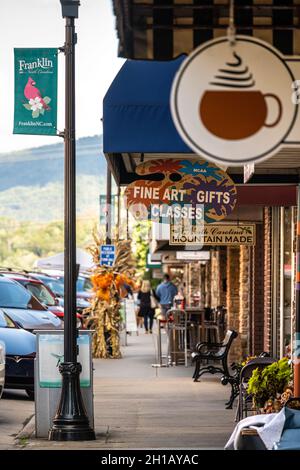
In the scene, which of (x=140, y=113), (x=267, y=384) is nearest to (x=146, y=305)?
(x=267, y=384)

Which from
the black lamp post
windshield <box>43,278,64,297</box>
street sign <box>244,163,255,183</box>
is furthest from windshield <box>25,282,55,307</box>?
street sign <box>244,163,255,183</box>

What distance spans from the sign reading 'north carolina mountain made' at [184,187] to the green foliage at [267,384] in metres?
2.29

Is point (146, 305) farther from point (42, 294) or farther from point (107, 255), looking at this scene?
point (42, 294)

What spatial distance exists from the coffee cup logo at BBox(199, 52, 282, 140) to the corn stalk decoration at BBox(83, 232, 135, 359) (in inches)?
728

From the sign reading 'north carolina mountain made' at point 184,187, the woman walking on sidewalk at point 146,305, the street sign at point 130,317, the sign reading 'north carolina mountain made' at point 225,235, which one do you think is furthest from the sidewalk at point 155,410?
the woman walking on sidewalk at point 146,305

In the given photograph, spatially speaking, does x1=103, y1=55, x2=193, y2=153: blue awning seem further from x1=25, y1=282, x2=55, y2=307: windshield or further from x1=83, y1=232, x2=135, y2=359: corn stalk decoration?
x1=83, y1=232, x2=135, y2=359: corn stalk decoration

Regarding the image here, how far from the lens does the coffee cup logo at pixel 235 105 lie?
20.2 ft

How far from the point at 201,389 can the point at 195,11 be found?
1193 centimetres

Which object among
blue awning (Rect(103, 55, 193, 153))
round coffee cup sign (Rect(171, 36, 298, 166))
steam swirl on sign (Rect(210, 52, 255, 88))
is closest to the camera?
round coffee cup sign (Rect(171, 36, 298, 166))

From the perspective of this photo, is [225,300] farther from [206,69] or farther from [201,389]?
[206,69]

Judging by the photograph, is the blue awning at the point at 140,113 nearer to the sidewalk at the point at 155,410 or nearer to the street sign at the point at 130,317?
the sidewalk at the point at 155,410

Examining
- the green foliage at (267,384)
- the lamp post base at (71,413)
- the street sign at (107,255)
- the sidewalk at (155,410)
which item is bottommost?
the sidewalk at (155,410)

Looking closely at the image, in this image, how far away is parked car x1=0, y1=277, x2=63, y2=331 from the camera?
57.5ft
